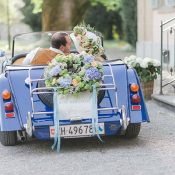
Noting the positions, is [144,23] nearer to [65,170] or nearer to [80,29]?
[80,29]

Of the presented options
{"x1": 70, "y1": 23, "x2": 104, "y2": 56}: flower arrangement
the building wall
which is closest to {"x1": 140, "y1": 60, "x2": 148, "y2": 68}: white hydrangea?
{"x1": 70, "y1": 23, "x2": 104, "y2": 56}: flower arrangement

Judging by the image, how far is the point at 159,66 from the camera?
1093 cm

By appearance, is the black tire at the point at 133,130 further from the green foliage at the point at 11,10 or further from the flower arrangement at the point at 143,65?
the green foliage at the point at 11,10

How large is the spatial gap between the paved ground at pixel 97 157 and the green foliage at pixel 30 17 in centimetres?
3589

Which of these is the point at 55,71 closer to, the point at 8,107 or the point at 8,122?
the point at 8,107

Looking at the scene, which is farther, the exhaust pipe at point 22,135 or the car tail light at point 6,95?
the exhaust pipe at point 22,135

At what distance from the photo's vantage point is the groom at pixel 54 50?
7.27m

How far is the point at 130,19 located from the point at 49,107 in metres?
21.1

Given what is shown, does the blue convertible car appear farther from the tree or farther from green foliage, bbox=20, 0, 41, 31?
green foliage, bbox=20, 0, 41, 31

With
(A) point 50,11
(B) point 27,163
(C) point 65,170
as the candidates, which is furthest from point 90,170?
(A) point 50,11

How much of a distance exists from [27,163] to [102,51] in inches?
83.9

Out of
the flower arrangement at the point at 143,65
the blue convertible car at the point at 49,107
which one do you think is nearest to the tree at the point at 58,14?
the flower arrangement at the point at 143,65

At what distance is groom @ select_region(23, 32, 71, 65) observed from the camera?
23.9 feet

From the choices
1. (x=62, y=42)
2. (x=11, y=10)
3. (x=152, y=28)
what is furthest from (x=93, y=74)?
(x=11, y=10)
